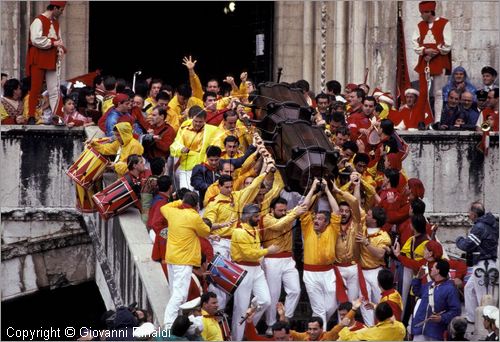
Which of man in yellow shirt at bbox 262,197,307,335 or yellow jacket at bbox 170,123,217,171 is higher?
yellow jacket at bbox 170,123,217,171

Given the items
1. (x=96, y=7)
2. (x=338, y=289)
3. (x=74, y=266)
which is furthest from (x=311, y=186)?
(x=96, y=7)

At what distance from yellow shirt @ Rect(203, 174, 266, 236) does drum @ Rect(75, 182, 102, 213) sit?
2432mm

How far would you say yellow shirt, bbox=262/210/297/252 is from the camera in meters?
29.0

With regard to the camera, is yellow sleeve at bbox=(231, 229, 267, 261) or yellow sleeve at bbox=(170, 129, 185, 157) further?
yellow sleeve at bbox=(170, 129, 185, 157)

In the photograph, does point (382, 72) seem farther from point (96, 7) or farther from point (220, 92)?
point (96, 7)

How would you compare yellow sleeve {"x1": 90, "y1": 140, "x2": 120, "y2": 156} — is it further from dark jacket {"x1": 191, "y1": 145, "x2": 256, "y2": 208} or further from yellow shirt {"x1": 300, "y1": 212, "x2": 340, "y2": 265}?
yellow shirt {"x1": 300, "y1": 212, "x2": 340, "y2": 265}

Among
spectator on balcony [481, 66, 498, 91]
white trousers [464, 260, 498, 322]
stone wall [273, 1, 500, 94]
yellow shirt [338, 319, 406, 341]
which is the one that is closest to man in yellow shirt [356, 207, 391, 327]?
white trousers [464, 260, 498, 322]

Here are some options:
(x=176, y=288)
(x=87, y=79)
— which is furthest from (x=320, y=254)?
(x=87, y=79)

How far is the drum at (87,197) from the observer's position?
103 ft

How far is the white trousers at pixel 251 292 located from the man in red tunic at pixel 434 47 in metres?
6.99

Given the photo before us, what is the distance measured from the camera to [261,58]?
128 feet

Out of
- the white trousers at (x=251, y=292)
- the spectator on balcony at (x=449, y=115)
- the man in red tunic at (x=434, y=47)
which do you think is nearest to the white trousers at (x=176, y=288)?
the white trousers at (x=251, y=292)

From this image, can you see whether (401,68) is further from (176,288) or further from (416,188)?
(176,288)

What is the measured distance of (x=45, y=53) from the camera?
1334 inches
